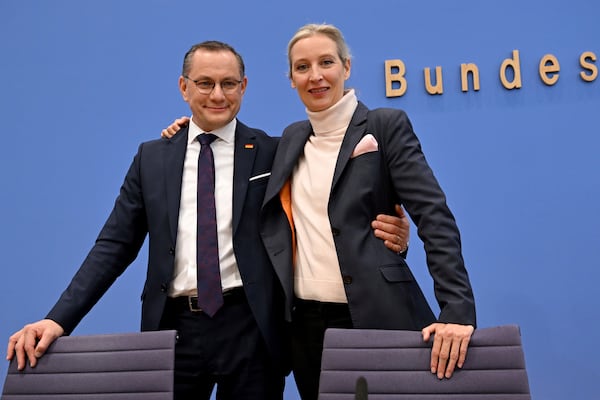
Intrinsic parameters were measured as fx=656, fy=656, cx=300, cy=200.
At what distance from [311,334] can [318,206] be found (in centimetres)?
34

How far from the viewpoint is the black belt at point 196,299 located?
70.1 inches

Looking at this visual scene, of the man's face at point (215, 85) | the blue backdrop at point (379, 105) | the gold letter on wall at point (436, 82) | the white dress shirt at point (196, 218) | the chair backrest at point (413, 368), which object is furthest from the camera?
the gold letter on wall at point (436, 82)

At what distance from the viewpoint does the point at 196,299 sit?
178 centimetres

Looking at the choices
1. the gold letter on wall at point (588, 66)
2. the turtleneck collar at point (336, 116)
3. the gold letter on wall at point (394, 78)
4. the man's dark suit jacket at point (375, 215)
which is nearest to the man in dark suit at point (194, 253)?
the man's dark suit jacket at point (375, 215)

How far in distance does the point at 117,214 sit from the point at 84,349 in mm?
503

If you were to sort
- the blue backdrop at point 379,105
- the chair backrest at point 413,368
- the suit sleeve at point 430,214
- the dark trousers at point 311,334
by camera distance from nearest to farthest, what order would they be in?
the chair backrest at point 413,368, the suit sleeve at point 430,214, the dark trousers at point 311,334, the blue backdrop at point 379,105

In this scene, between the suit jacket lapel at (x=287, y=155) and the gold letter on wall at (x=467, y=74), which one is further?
the gold letter on wall at (x=467, y=74)

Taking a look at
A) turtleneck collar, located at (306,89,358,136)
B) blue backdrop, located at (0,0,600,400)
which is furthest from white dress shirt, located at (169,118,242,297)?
blue backdrop, located at (0,0,600,400)

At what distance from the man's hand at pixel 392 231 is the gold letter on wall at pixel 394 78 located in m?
1.28

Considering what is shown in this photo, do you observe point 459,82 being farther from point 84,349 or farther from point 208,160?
point 84,349

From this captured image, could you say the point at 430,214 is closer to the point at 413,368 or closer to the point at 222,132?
the point at 413,368

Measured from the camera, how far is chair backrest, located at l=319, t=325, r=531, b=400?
1.33 metres

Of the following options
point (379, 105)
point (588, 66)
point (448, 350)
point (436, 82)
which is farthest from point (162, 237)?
point (588, 66)

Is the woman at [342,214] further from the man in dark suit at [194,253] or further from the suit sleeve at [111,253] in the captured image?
the suit sleeve at [111,253]
